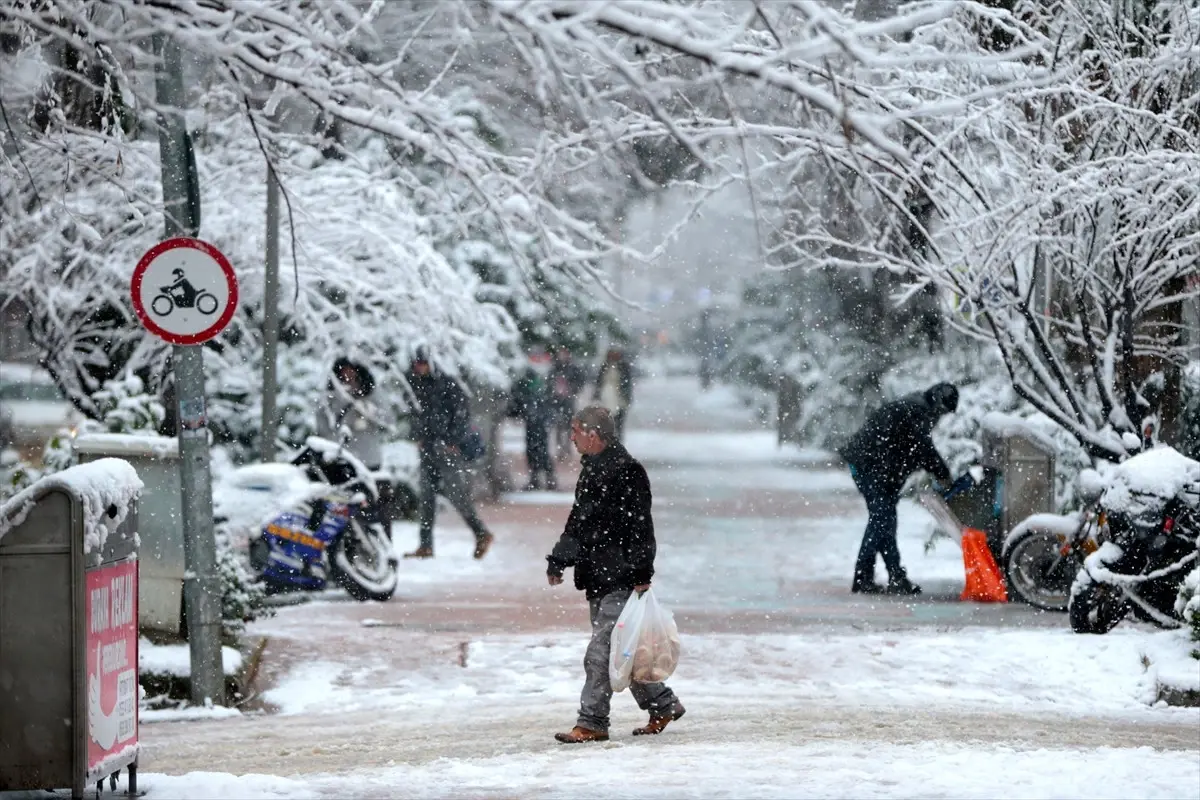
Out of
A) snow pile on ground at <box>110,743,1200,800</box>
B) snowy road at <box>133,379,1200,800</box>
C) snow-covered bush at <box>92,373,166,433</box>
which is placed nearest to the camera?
snow pile on ground at <box>110,743,1200,800</box>

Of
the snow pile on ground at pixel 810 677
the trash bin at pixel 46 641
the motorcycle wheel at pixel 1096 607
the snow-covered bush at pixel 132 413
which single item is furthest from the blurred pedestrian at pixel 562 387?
the trash bin at pixel 46 641

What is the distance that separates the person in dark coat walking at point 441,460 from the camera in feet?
55.3

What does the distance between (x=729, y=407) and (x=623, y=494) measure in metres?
56.8

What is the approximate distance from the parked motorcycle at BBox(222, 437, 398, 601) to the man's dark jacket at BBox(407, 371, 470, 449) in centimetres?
284

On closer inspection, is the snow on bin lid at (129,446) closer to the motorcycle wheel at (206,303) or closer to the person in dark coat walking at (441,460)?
the motorcycle wheel at (206,303)

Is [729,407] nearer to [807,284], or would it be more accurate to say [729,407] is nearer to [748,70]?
[807,284]

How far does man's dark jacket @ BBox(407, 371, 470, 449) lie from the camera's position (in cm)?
1702

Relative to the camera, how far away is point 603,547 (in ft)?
27.8

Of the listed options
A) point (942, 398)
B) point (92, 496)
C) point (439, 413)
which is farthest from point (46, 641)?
point (439, 413)

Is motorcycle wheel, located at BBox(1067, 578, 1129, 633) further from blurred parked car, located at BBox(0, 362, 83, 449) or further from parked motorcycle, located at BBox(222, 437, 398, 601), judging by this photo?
blurred parked car, located at BBox(0, 362, 83, 449)

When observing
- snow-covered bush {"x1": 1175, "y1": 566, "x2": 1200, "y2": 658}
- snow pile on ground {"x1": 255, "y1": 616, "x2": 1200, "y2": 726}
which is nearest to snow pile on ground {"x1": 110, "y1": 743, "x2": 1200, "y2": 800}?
snow pile on ground {"x1": 255, "y1": 616, "x2": 1200, "y2": 726}

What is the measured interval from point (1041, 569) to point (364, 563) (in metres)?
5.43

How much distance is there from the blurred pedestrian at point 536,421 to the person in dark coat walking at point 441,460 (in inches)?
330

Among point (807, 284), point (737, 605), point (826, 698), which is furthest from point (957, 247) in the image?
point (807, 284)
